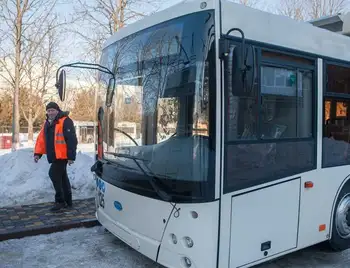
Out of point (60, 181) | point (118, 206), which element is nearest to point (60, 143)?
point (60, 181)

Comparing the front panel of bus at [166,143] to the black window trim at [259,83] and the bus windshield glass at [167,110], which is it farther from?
the black window trim at [259,83]

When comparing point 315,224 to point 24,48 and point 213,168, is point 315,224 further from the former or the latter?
point 24,48

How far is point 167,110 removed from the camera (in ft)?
11.1

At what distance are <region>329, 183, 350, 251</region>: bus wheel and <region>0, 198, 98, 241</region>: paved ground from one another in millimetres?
3305

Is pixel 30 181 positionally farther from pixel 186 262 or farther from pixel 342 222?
pixel 342 222

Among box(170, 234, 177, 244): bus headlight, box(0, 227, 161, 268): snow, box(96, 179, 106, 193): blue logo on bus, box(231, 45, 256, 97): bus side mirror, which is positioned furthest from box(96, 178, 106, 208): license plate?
box(231, 45, 256, 97): bus side mirror

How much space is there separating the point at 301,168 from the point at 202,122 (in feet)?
4.59

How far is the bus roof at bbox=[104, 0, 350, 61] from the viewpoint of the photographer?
10.3 feet

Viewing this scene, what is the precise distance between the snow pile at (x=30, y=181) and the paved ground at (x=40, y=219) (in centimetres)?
34

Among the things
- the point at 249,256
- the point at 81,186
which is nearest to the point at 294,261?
the point at 249,256

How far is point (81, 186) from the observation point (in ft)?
23.2

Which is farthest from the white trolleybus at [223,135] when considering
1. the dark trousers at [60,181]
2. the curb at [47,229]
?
the dark trousers at [60,181]

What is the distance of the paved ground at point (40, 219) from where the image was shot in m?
4.83

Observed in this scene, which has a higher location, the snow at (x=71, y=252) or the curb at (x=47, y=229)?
the curb at (x=47, y=229)
